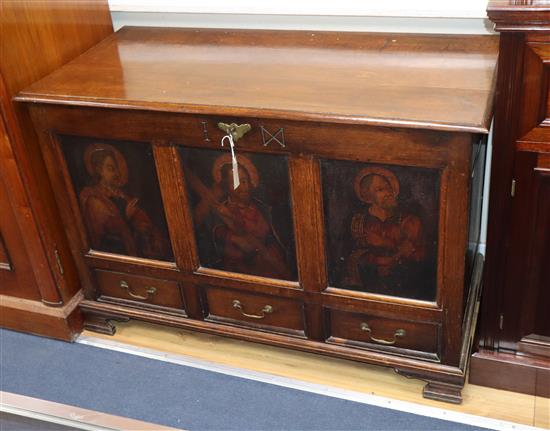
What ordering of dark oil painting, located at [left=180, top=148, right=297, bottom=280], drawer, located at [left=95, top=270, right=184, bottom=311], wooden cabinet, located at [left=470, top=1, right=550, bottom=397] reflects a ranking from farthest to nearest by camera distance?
drawer, located at [left=95, top=270, right=184, bottom=311]
dark oil painting, located at [left=180, top=148, right=297, bottom=280]
wooden cabinet, located at [left=470, top=1, right=550, bottom=397]

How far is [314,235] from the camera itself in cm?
189

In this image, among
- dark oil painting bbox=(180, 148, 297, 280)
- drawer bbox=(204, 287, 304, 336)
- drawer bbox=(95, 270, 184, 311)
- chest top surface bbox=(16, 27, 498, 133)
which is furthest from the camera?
drawer bbox=(95, 270, 184, 311)

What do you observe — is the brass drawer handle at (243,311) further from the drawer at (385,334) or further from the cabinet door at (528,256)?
the cabinet door at (528,256)

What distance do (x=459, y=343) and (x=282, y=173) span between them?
65 cm

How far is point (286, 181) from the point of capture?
6.05 ft

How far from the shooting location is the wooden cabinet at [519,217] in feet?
5.02

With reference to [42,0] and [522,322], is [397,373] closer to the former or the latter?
[522,322]

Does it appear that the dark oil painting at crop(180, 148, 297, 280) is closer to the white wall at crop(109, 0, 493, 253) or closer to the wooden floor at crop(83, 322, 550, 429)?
the wooden floor at crop(83, 322, 550, 429)

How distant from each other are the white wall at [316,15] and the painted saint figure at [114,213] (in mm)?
577

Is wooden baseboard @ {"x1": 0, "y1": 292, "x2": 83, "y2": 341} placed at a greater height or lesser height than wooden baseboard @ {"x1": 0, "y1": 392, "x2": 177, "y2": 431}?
lesser

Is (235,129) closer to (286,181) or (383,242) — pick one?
(286,181)

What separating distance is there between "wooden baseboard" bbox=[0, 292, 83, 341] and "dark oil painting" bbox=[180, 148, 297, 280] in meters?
0.53

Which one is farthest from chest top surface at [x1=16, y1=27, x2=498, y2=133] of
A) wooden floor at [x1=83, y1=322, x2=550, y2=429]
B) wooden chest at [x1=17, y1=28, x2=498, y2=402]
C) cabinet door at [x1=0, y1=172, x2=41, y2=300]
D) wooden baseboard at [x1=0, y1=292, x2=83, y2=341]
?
wooden floor at [x1=83, y1=322, x2=550, y2=429]

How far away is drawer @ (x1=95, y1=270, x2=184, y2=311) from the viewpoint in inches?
87.2
